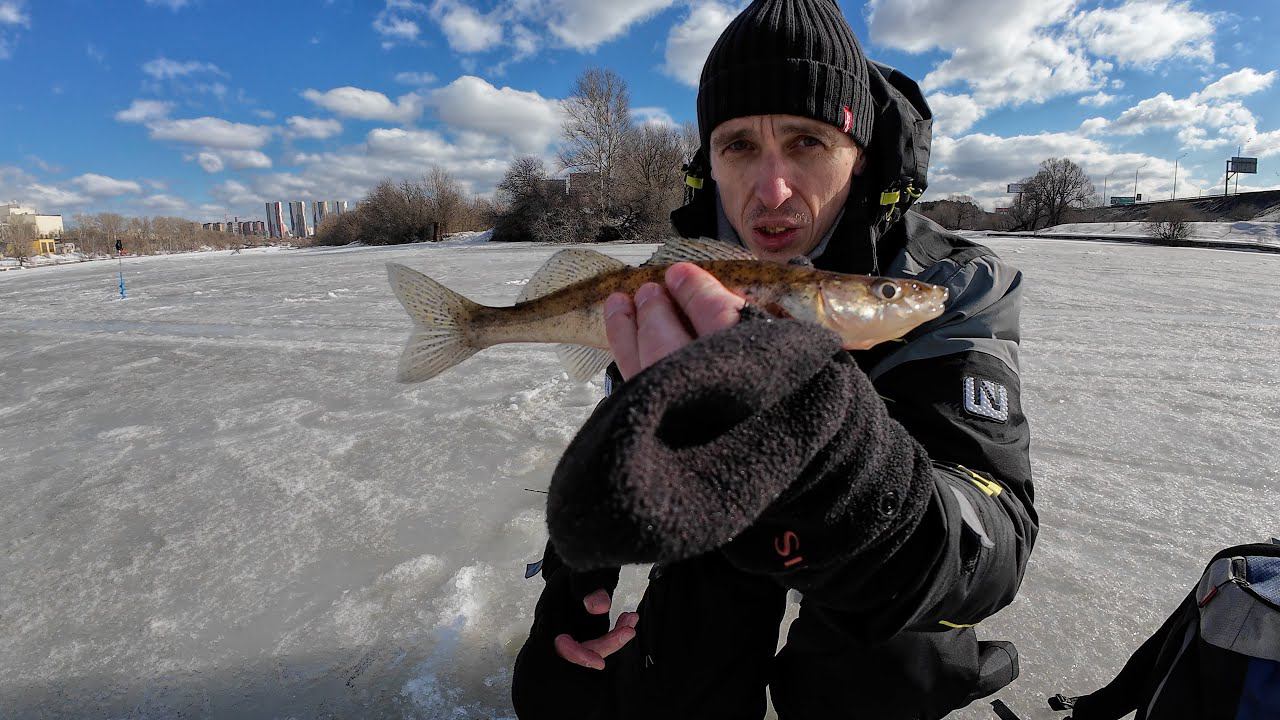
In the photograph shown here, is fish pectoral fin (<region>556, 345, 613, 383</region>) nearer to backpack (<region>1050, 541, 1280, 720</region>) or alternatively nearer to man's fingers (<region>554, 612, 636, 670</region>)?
man's fingers (<region>554, 612, 636, 670</region>)

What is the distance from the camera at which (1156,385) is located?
4.18 m

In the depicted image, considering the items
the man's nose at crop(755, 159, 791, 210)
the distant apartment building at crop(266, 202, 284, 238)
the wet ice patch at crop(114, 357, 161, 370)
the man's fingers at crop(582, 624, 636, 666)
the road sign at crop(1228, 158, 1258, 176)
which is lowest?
the man's fingers at crop(582, 624, 636, 666)

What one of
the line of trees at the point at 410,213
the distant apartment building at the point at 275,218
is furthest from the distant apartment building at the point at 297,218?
the line of trees at the point at 410,213

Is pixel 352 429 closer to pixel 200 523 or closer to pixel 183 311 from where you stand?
pixel 200 523

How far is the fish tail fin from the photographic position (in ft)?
6.83

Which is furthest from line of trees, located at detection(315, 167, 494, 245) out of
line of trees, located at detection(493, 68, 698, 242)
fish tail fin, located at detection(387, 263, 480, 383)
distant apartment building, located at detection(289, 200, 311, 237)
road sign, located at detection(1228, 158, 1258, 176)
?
distant apartment building, located at detection(289, 200, 311, 237)

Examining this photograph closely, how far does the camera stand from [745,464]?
777 millimetres

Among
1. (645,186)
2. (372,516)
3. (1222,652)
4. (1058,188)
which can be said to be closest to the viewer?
(1222,652)

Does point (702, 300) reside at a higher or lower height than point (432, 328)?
higher

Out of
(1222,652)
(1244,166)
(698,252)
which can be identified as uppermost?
(1244,166)

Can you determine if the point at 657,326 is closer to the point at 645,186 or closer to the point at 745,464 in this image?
the point at 745,464

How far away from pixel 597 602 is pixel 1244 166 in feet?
313

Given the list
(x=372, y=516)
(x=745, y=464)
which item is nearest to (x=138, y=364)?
(x=372, y=516)

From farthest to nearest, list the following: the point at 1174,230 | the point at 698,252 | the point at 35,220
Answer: the point at 35,220
the point at 1174,230
the point at 698,252
